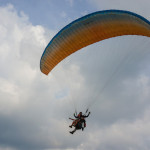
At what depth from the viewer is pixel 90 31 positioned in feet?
69.7

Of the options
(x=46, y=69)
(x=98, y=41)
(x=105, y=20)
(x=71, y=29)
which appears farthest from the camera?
(x=46, y=69)

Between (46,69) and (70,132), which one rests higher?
(46,69)

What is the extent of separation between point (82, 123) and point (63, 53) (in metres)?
6.13

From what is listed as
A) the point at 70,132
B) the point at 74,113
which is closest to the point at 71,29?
the point at 74,113

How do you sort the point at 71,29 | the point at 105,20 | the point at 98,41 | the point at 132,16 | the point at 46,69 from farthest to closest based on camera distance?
the point at 46,69 < the point at 98,41 < the point at 71,29 < the point at 105,20 < the point at 132,16

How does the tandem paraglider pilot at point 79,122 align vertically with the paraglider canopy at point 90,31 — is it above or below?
below

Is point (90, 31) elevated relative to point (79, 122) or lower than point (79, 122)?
elevated

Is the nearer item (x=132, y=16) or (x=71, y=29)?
(x=132, y=16)

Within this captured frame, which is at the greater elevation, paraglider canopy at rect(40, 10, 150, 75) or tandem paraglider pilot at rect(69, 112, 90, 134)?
paraglider canopy at rect(40, 10, 150, 75)

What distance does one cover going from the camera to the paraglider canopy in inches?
720

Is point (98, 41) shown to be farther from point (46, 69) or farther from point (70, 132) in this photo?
point (70, 132)

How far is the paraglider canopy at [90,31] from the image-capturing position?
18.3 meters

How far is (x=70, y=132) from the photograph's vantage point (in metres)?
21.4

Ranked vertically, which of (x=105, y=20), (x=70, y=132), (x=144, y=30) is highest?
(x=105, y=20)
